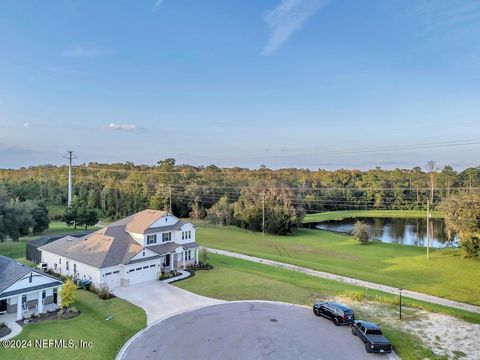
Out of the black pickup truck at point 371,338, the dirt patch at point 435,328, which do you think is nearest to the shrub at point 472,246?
the dirt patch at point 435,328

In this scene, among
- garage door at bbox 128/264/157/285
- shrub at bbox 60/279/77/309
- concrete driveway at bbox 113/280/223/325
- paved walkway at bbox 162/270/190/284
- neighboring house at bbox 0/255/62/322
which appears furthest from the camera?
paved walkway at bbox 162/270/190/284

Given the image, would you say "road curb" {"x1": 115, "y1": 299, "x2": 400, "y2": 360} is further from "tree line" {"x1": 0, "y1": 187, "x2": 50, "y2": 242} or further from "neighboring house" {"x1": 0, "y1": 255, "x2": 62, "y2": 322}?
"tree line" {"x1": 0, "y1": 187, "x2": 50, "y2": 242}

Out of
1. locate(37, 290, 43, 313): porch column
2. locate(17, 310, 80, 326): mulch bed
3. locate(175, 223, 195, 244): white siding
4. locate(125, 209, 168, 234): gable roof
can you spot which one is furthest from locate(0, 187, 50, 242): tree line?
locate(17, 310, 80, 326): mulch bed

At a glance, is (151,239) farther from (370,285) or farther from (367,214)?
(367,214)

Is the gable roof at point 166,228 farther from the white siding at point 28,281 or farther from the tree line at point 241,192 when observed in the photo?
the tree line at point 241,192

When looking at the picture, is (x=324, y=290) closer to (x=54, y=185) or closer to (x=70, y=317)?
(x=70, y=317)

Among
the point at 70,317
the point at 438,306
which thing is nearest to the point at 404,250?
the point at 438,306

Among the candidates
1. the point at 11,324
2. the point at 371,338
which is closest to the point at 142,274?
the point at 11,324
